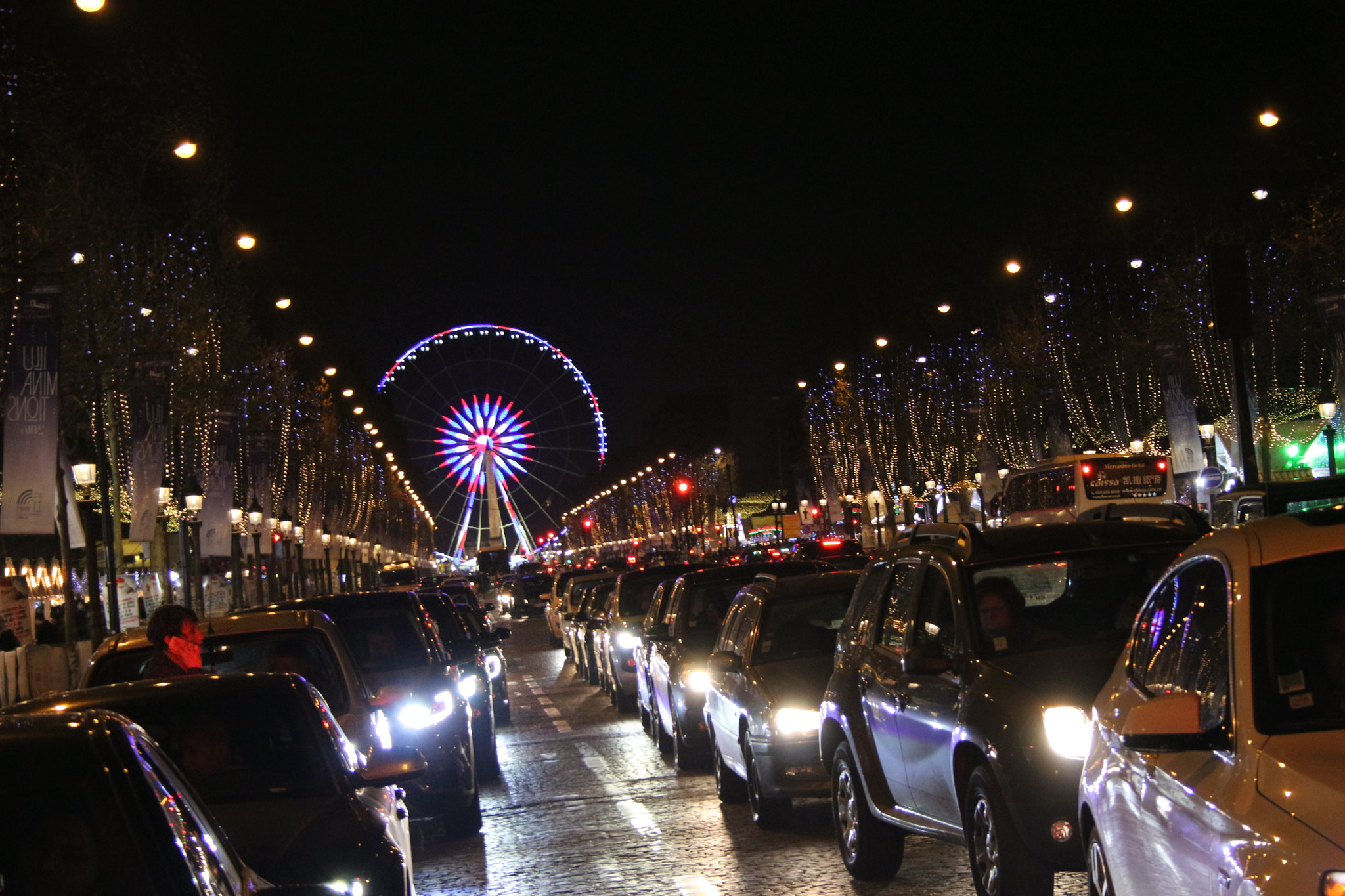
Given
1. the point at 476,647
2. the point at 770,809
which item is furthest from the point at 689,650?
the point at 770,809

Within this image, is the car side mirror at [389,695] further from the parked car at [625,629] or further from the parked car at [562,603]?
the parked car at [562,603]

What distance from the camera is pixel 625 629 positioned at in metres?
22.6

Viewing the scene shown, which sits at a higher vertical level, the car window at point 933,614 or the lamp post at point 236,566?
the lamp post at point 236,566

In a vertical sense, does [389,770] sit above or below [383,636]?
below

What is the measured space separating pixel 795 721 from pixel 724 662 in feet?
6.00

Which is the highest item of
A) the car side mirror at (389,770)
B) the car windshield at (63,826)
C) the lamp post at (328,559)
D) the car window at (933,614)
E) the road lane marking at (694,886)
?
the lamp post at (328,559)

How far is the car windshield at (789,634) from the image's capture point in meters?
12.2

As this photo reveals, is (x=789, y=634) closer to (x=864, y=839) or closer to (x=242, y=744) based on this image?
(x=864, y=839)

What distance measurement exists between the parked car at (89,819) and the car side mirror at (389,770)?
278 centimetres

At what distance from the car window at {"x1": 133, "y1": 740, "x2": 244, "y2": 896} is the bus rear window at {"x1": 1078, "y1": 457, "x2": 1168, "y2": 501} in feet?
103

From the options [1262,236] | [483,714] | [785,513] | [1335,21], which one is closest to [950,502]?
[785,513]

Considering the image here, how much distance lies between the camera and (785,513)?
10831 centimetres

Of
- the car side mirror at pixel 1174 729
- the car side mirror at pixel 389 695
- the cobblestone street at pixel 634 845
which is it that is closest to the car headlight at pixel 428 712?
the car side mirror at pixel 389 695

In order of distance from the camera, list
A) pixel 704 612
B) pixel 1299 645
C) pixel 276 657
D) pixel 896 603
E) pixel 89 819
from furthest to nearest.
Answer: pixel 704 612
pixel 276 657
pixel 896 603
pixel 1299 645
pixel 89 819
